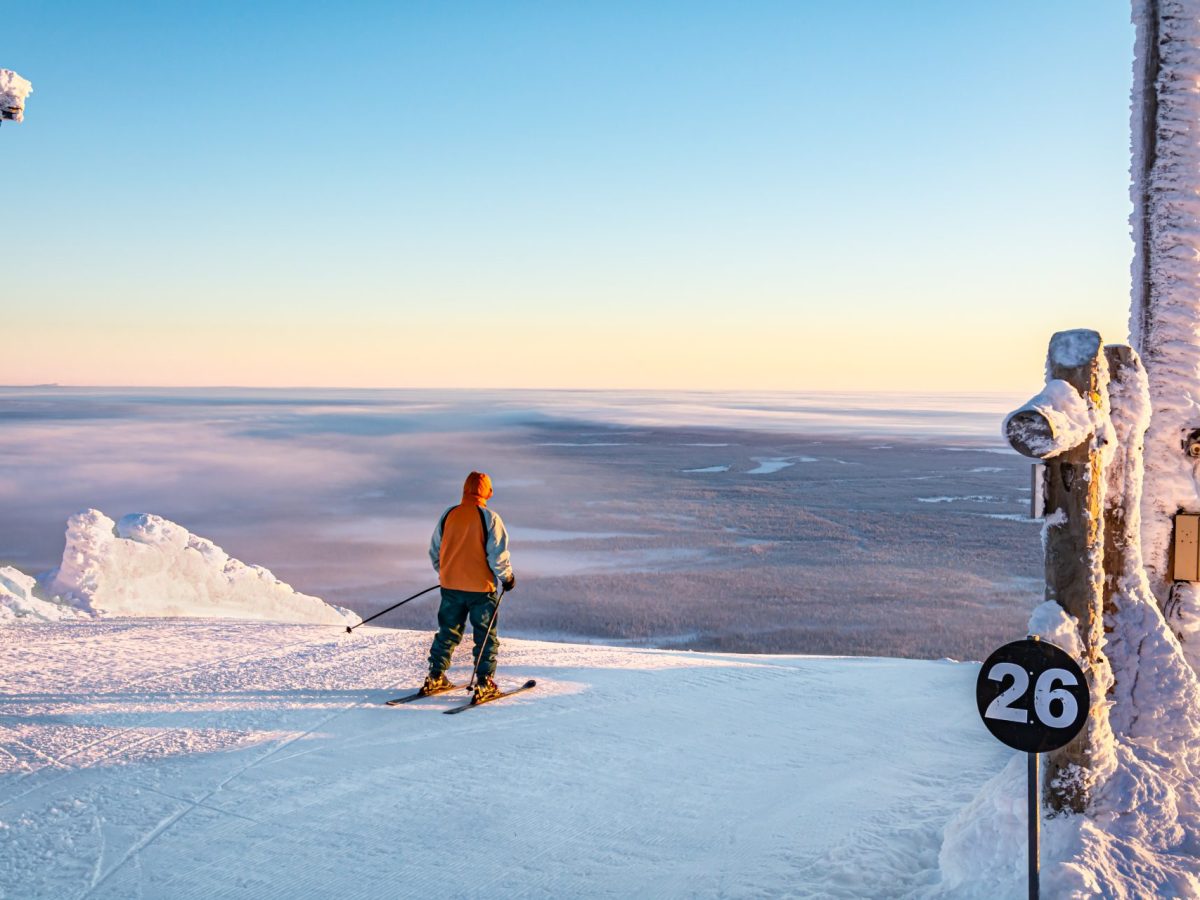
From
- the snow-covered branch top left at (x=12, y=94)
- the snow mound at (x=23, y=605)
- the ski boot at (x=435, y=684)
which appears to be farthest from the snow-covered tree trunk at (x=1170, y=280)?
the snow mound at (x=23, y=605)

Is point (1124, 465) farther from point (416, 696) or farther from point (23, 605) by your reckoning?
point (23, 605)

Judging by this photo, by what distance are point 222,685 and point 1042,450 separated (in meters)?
5.58

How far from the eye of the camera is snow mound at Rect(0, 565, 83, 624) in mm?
9500

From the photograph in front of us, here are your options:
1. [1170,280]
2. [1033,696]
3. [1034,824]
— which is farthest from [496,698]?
[1170,280]

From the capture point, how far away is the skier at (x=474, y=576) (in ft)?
21.3

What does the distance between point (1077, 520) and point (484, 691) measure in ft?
13.4

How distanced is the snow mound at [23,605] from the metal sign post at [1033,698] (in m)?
9.18

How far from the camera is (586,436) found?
67438 mm

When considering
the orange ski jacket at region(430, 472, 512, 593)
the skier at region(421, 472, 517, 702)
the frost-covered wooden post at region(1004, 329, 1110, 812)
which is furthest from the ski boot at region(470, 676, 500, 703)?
the frost-covered wooden post at region(1004, 329, 1110, 812)

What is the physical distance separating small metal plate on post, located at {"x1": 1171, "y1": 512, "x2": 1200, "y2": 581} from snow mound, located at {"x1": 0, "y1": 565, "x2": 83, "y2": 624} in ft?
31.8

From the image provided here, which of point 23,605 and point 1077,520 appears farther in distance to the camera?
point 23,605

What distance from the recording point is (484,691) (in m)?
6.54

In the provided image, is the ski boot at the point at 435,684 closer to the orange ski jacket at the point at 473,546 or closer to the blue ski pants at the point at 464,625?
the blue ski pants at the point at 464,625

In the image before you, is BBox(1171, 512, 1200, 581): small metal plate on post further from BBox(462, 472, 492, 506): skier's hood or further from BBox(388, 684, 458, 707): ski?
BBox(388, 684, 458, 707): ski
